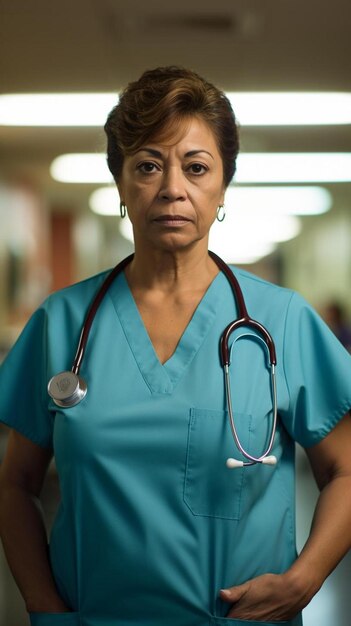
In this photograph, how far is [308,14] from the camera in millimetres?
2596

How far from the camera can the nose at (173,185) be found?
94 centimetres

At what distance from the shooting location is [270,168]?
367 cm

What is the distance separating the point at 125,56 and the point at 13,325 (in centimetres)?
159

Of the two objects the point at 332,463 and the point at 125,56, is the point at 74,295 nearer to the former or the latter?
the point at 332,463

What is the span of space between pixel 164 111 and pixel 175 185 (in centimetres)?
10

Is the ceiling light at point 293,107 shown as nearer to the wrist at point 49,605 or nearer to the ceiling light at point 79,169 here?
the ceiling light at point 79,169

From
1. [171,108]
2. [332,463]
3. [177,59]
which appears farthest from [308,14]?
[332,463]

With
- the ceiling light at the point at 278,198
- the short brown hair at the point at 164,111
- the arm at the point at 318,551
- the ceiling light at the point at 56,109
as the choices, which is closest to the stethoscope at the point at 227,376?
the arm at the point at 318,551

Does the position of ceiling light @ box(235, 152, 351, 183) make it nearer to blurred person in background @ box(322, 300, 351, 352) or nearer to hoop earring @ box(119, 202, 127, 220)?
blurred person in background @ box(322, 300, 351, 352)

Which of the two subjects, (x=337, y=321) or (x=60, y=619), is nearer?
(x=60, y=619)

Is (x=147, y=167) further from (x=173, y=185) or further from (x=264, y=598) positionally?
(x=264, y=598)

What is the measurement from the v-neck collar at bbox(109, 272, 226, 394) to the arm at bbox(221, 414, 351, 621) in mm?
222

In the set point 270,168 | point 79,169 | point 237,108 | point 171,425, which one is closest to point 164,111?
point 171,425

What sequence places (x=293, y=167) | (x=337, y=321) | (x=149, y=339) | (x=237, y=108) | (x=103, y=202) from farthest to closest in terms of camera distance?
(x=103, y=202) < (x=293, y=167) < (x=337, y=321) < (x=237, y=108) < (x=149, y=339)
